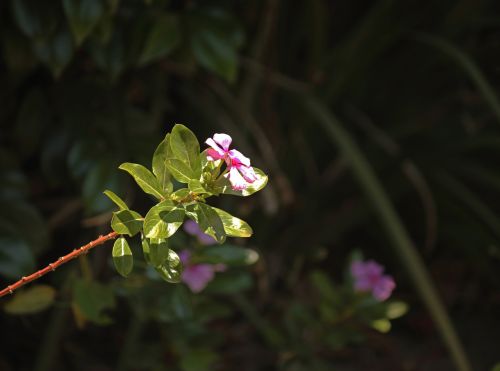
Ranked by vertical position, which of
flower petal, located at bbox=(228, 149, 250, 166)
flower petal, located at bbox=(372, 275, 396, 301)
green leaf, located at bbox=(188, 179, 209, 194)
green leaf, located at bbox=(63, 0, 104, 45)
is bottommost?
flower petal, located at bbox=(228, 149, 250, 166)

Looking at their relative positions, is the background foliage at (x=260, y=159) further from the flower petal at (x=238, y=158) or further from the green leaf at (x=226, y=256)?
the flower petal at (x=238, y=158)

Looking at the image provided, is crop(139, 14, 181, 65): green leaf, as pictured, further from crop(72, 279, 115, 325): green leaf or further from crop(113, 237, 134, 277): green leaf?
crop(113, 237, 134, 277): green leaf

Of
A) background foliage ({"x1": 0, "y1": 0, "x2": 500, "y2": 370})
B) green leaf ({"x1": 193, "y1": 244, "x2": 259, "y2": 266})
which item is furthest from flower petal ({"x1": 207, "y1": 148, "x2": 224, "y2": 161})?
green leaf ({"x1": 193, "y1": 244, "x2": 259, "y2": 266})

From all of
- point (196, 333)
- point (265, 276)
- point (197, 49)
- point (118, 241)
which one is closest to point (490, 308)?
point (265, 276)

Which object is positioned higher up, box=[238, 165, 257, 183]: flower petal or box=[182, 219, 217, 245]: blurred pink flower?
box=[182, 219, 217, 245]: blurred pink flower

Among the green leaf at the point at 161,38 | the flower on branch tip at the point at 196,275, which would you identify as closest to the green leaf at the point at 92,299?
the flower on branch tip at the point at 196,275

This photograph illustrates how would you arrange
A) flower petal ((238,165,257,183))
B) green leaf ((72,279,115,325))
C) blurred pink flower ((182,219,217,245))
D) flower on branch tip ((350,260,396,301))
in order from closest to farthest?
flower petal ((238,165,257,183)), green leaf ((72,279,115,325)), blurred pink flower ((182,219,217,245)), flower on branch tip ((350,260,396,301))
